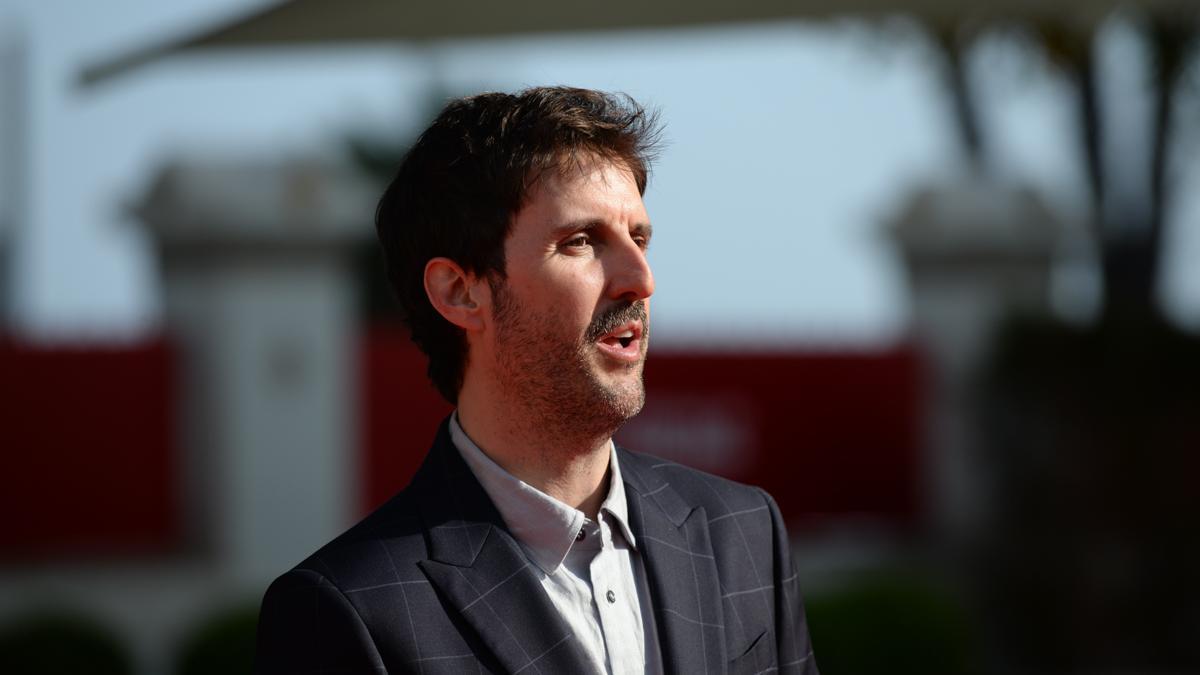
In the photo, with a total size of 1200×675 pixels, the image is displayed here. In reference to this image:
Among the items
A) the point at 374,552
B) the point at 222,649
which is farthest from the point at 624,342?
the point at 222,649

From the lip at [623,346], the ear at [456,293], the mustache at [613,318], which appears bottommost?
the lip at [623,346]

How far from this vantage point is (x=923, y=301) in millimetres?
9477

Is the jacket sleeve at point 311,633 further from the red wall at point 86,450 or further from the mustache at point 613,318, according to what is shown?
the red wall at point 86,450

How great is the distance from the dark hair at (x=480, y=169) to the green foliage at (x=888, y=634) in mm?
5832

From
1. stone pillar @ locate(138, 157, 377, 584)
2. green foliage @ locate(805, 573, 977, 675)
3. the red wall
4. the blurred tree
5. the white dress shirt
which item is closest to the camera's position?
the white dress shirt

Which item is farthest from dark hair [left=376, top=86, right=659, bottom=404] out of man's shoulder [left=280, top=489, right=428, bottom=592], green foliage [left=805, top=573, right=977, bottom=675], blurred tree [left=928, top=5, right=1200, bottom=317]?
blurred tree [left=928, top=5, right=1200, bottom=317]

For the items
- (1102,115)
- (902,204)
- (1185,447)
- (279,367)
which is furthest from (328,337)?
(1102,115)

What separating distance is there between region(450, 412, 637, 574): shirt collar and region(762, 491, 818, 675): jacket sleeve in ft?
0.73

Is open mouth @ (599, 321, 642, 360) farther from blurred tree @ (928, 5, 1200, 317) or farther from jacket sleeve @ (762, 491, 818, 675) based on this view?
blurred tree @ (928, 5, 1200, 317)

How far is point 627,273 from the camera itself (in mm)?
1830

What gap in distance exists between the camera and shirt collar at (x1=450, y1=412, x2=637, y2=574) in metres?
1.86

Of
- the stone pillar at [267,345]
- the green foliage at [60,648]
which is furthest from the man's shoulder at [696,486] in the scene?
the stone pillar at [267,345]

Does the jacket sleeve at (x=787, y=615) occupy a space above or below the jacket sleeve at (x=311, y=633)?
below

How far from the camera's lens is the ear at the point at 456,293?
6.26ft
